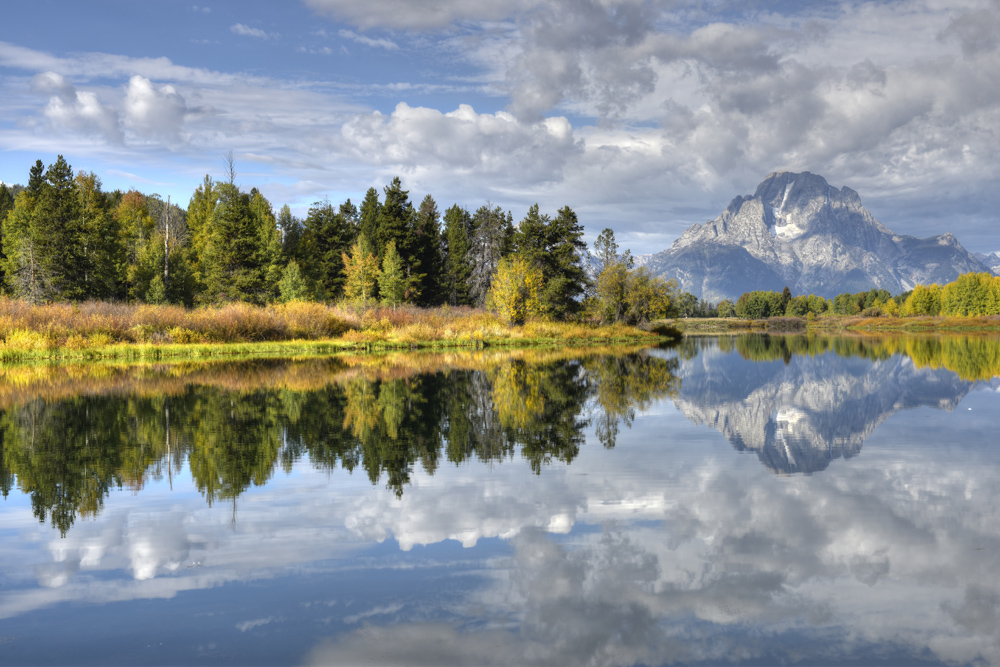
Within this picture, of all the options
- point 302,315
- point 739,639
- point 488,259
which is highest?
point 488,259

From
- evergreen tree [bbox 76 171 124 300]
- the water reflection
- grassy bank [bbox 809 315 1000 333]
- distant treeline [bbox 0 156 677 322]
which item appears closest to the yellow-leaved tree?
distant treeline [bbox 0 156 677 322]

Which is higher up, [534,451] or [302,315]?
[302,315]

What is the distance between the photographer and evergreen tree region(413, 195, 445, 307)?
266 feet

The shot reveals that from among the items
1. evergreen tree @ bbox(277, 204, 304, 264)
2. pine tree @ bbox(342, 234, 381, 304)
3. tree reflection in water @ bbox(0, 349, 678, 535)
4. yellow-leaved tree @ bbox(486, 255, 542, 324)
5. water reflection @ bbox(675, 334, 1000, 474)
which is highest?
evergreen tree @ bbox(277, 204, 304, 264)

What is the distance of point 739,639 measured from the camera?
16.6ft

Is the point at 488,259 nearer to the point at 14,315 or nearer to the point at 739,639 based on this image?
the point at 14,315

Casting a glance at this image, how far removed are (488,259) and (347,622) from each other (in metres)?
77.8

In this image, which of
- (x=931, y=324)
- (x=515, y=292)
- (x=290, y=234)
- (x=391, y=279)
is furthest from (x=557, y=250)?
(x=931, y=324)

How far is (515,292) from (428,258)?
27600 mm

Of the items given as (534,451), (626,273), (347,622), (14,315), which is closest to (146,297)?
(14,315)

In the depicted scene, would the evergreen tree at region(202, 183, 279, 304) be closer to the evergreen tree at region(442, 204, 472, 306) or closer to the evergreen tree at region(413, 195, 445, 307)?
the evergreen tree at region(413, 195, 445, 307)

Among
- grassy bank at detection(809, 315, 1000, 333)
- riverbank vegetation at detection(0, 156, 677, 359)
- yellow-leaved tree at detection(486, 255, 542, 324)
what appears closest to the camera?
riverbank vegetation at detection(0, 156, 677, 359)

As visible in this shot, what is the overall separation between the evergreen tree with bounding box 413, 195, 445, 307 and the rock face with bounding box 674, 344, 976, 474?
50.4 m

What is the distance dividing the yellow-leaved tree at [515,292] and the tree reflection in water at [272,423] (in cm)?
2975
